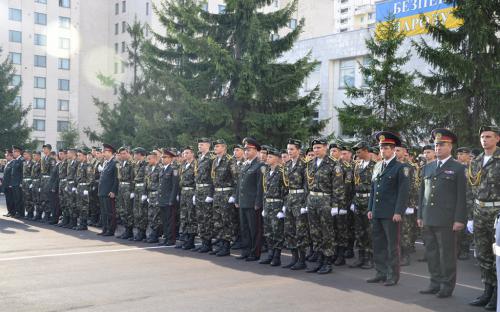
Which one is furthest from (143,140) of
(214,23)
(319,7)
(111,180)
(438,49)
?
(319,7)

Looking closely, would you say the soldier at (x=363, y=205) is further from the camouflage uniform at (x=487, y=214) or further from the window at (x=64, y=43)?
the window at (x=64, y=43)

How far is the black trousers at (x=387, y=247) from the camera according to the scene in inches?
309

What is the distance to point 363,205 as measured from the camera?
9.70m

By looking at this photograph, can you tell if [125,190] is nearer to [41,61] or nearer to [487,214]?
[487,214]

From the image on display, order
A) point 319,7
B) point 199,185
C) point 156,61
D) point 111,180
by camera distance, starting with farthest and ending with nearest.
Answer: point 319,7 → point 156,61 → point 111,180 → point 199,185

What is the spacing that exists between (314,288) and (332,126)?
26.5 metres

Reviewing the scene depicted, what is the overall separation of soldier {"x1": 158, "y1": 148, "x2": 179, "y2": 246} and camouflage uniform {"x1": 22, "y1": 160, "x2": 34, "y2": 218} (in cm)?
642

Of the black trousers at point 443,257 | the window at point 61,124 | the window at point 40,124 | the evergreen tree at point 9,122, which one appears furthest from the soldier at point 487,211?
the window at point 61,124

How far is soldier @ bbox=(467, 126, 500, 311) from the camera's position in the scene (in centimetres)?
667

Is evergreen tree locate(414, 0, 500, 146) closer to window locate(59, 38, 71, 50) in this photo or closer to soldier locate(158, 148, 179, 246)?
soldier locate(158, 148, 179, 246)

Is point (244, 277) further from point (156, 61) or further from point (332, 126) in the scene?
point (332, 126)

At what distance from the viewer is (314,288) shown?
7602 mm

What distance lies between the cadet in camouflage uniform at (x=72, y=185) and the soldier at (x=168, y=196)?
3598 millimetres

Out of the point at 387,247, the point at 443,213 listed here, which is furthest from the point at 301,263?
the point at 443,213
